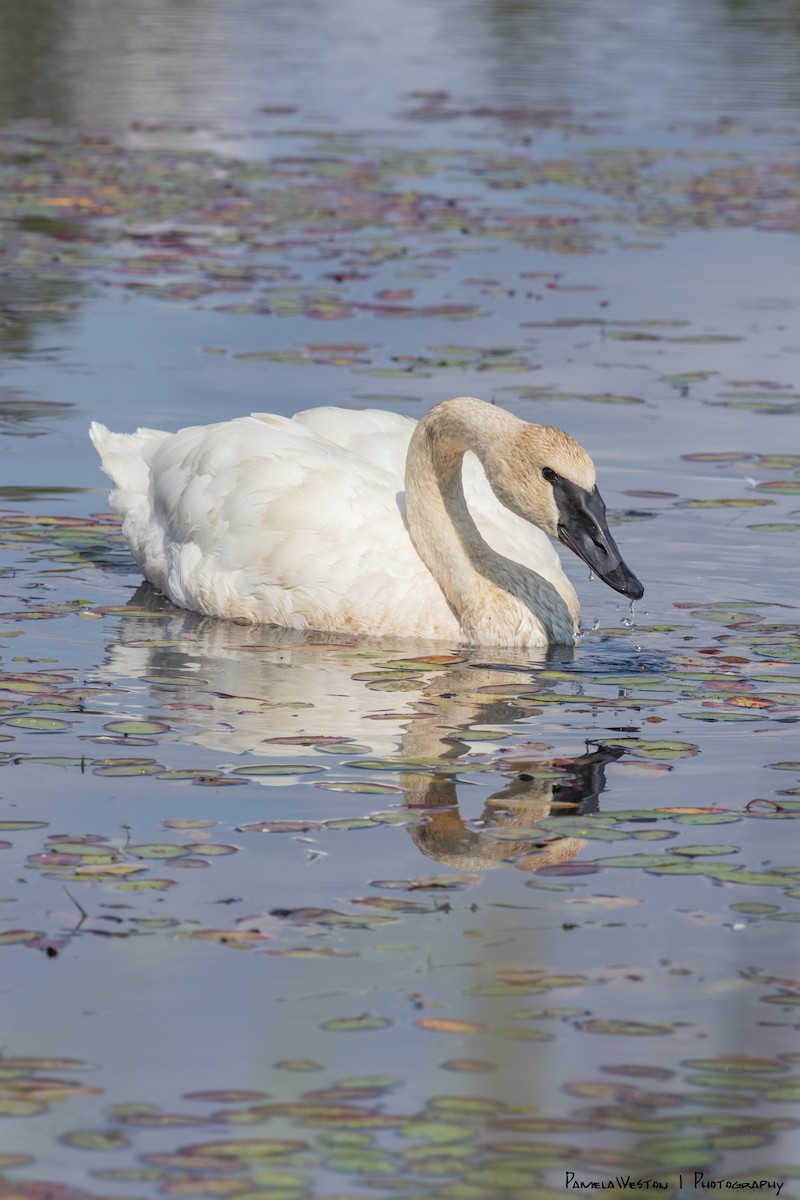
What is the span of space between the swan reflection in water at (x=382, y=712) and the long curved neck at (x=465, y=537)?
0.20 meters

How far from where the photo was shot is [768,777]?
24.6 feet

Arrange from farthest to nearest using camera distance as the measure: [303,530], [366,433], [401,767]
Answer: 1. [366,433]
2. [303,530]
3. [401,767]

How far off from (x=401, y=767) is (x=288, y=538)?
2.28m

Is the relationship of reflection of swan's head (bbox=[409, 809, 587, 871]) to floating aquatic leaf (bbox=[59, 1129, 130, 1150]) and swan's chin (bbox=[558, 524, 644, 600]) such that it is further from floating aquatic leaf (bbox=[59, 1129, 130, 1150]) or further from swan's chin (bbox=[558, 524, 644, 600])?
swan's chin (bbox=[558, 524, 644, 600])

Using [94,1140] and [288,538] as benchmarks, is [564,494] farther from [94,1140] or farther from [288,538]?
[94,1140]

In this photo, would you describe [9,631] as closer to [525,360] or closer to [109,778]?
[109,778]

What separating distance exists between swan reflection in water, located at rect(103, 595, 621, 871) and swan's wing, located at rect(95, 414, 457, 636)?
123 millimetres

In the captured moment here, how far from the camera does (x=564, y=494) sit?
911cm

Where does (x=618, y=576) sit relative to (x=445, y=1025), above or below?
above

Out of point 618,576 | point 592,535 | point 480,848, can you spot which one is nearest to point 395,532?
point 592,535

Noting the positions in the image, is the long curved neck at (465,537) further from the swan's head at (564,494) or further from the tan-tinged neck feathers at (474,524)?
the swan's head at (564,494)

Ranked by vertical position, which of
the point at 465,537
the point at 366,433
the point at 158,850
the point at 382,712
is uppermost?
the point at 366,433

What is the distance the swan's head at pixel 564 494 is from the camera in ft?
29.5

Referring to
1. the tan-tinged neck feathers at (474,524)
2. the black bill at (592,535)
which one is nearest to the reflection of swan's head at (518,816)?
the black bill at (592,535)
